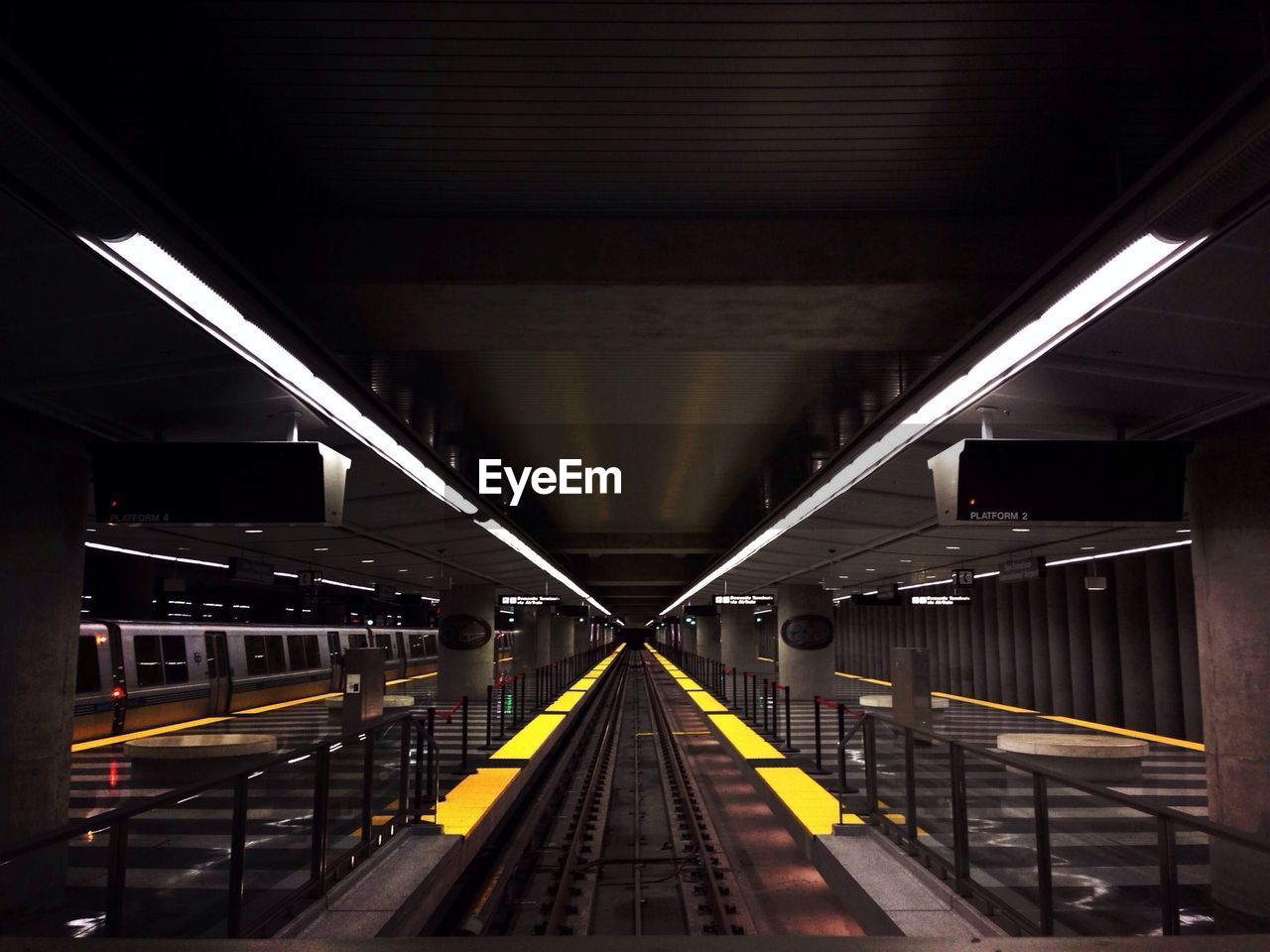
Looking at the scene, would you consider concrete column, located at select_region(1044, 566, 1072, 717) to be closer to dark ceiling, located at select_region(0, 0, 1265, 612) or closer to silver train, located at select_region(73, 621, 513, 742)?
dark ceiling, located at select_region(0, 0, 1265, 612)

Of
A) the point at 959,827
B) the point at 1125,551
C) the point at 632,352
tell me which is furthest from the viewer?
the point at 1125,551

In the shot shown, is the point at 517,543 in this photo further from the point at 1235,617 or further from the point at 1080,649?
the point at 1080,649

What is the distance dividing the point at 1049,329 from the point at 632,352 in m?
3.25

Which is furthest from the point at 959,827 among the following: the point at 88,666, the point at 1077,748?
the point at 88,666

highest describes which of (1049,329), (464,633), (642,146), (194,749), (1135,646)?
(642,146)

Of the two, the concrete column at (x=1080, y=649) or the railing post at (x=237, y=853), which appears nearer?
the railing post at (x=237, y=853)

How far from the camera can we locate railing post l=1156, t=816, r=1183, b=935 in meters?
3.97

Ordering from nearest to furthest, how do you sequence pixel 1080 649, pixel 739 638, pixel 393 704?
pixel 1080 649, pixel 393 704, pixel 739 638

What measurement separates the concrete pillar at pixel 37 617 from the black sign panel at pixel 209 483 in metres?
0.44

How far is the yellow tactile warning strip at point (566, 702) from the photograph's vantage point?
24.9 metres

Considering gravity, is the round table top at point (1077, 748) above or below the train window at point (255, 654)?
below

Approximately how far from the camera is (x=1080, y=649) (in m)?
20.7

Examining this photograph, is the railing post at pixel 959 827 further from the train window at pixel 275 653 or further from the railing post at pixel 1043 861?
the train window at pixel 275 653

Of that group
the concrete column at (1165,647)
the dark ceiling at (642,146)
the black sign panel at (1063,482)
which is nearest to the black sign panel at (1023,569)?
the concrete column at (1165,647)
